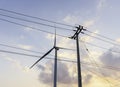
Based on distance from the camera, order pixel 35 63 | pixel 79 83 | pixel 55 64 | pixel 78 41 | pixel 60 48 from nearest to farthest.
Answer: pixel 79 83 → pixel 78 41 → pixel 55 64 → pixel 60 48 → pixel 35 63

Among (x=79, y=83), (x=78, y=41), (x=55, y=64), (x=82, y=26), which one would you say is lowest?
(x=79, y=83)

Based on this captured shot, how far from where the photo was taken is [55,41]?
53031 mm

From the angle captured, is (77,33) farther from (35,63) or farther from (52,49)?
(35,63)

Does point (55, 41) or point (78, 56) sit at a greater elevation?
point (55, 41)

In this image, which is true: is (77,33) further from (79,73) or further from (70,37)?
(79,73)

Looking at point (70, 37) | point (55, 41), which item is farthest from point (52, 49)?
point (70, 37)

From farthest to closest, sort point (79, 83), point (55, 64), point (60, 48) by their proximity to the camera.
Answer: point (60, 48), point (55, 64), point (79, 83)

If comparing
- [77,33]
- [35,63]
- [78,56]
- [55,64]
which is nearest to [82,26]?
[77,33]

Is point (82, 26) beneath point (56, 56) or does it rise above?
above

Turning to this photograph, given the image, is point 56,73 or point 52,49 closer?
point 56,73

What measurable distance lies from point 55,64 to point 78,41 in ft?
26.6

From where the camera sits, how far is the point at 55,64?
46.5 m

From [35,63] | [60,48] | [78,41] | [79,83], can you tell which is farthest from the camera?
[35,63]

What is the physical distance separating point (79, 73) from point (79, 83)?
64.2 inches
